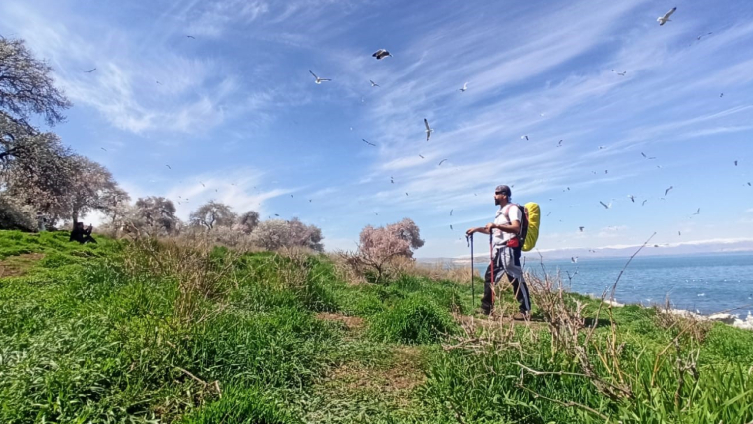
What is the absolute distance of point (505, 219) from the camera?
7.35 meters

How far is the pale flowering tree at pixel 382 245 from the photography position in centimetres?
1286

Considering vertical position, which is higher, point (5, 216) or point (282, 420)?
point (5, 216)

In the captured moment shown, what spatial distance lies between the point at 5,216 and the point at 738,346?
30381 mm

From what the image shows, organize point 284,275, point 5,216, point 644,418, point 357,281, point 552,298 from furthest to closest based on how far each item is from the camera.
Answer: point 5,216, point 357,281, point 284,275, point 552,298, point 644,418

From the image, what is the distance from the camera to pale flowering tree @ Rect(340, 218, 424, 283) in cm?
1286

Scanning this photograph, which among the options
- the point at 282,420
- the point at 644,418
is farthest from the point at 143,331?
the point at 644,418

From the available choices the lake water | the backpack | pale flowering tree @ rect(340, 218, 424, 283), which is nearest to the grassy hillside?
the lake water

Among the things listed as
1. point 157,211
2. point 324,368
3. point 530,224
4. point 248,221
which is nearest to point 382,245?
point 530,224

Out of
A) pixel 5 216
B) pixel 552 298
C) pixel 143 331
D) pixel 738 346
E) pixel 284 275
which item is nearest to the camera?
pixel 552 298

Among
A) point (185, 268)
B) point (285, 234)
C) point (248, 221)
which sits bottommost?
point (185, 268)

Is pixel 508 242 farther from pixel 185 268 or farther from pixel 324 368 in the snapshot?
pixel 185 268

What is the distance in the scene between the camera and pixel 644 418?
2119mm

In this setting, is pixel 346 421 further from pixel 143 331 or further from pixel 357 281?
pixel 357 281

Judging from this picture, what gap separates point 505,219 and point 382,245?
2275cm
